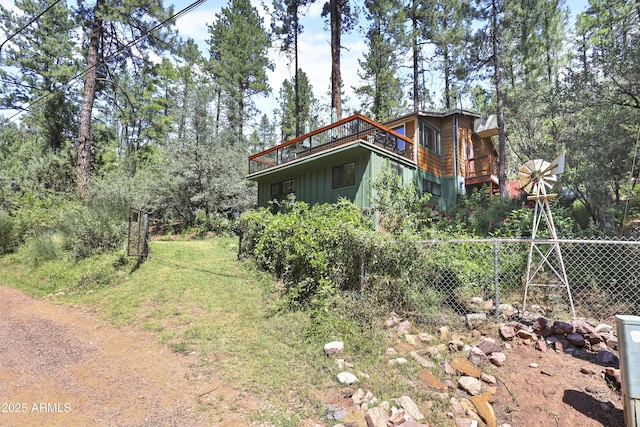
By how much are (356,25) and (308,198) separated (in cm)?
1004

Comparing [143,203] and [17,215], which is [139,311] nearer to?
[17,215]

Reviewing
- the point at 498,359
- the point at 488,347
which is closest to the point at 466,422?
the point at 498,359

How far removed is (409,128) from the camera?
11703 millimetres

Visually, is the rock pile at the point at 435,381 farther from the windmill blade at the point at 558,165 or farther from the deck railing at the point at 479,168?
the deck railing at the point at 479,168

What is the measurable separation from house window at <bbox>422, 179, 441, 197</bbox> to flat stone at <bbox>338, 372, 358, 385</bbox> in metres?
9.33

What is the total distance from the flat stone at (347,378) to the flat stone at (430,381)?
74 centimetres

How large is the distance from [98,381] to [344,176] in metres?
7.52

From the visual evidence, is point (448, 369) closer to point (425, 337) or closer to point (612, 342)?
point (425, 337)

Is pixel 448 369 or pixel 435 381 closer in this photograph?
pixel 435 381

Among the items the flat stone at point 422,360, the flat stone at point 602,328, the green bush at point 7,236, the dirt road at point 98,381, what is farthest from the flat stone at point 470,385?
the green bush at point 7,236

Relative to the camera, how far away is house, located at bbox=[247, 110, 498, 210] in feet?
28.2

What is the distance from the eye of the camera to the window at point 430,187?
1133 centimetres

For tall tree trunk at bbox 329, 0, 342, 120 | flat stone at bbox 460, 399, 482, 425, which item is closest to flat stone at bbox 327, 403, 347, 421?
flat stone at bbox 460, 399, 482, 425

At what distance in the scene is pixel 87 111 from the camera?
11062 millimetres
